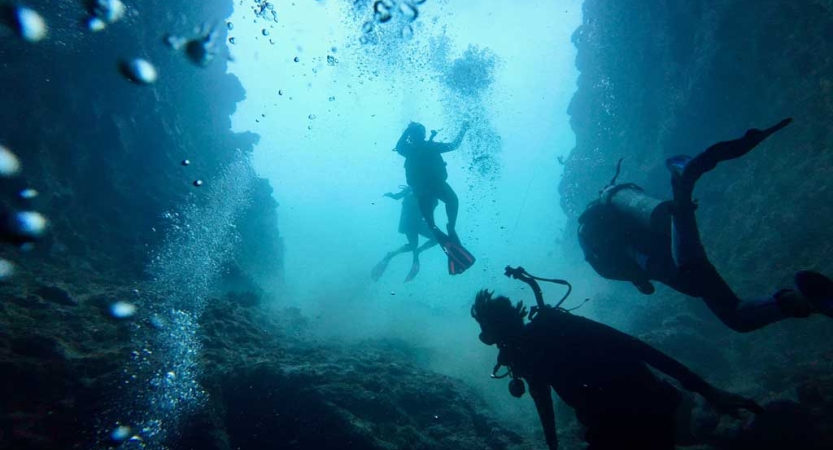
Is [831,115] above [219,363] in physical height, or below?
above

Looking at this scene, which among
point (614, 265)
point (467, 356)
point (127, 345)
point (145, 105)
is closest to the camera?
point (614, 265)

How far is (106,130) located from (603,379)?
48.8ft

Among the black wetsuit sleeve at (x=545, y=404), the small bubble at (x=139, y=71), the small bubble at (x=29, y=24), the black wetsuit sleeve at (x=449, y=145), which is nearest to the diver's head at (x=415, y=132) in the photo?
the black wetsuit sleeve at (x=449, y=145)

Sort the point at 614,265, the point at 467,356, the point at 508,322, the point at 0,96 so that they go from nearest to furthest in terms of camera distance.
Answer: the point at 508,322 → the point at 614,265 → the point at 0,96 → the point at 467,356

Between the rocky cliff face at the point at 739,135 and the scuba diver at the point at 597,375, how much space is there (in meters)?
2.89

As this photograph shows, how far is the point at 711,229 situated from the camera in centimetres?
1068

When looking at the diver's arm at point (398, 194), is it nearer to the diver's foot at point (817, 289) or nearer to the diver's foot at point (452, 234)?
the diver's foot at point (452, 234)

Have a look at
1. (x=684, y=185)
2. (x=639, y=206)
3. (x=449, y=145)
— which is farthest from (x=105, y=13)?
(x=684, y=185)

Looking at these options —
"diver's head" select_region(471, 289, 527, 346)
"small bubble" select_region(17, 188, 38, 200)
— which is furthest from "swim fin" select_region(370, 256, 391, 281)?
"diver's head" select_region(471, 289, 527, 346)

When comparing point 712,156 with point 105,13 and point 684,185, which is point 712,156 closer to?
point 684,185

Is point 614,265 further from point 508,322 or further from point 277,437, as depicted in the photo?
point 277,437

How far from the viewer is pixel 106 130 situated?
11273 mm

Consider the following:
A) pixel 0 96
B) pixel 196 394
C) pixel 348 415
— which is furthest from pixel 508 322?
pixel 0 96

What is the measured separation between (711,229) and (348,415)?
11.7 meters
